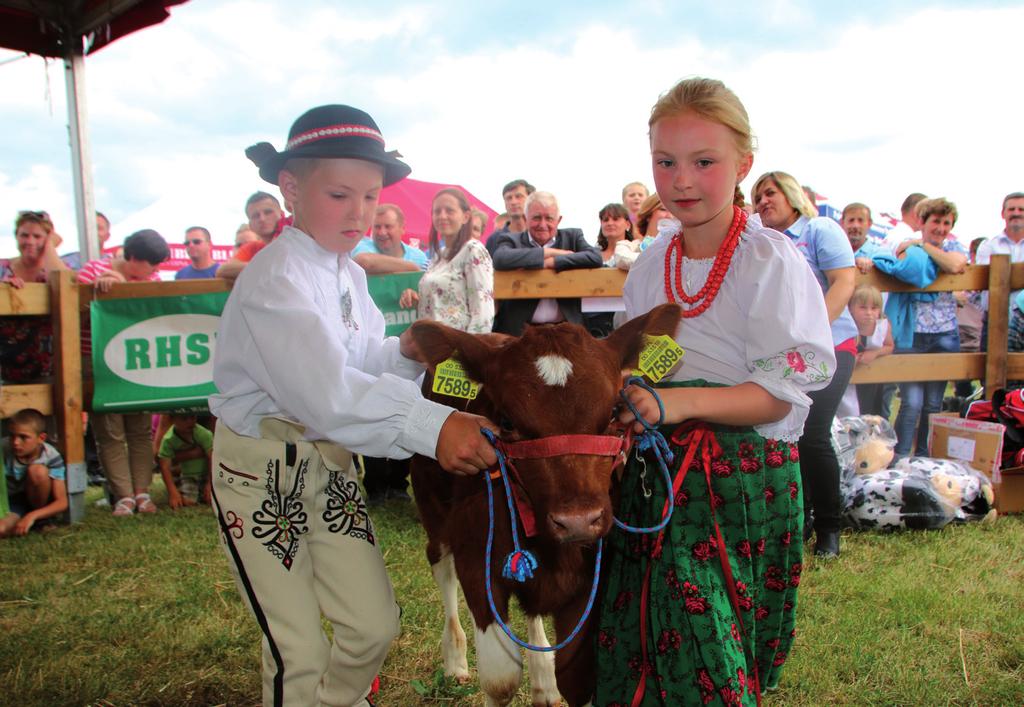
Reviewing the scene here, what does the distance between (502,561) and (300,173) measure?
147 cm

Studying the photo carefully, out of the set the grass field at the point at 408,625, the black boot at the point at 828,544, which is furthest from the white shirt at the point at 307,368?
the black boot at the point at 828,544

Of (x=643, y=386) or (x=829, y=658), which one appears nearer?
(x=643, y=386)

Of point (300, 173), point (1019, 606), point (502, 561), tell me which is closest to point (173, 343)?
point (300, 173)

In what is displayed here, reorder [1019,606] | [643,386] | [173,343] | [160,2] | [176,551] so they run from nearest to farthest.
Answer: [643,386] → [1019,606] → [176,551] → [173,343] → [160,2]

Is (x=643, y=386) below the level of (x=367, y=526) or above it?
above

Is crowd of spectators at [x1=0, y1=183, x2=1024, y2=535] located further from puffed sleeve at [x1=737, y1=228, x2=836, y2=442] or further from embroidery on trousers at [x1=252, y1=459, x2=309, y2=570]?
embroidery on trousers at [x1=252, y1=459, x2=309, y2=570]

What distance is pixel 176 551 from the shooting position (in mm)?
5477

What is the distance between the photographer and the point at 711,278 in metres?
2.27

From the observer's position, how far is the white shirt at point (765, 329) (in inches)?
81.7

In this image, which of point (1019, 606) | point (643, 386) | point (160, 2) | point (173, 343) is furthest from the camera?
point (160, 2)

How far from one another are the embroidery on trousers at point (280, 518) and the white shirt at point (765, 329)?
4.18 ft

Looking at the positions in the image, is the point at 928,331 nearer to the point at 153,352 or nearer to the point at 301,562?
the point at 301,562

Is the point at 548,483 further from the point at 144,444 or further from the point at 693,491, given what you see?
the point at 144,444

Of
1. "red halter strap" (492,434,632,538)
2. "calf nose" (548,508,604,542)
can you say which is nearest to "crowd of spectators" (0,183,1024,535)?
"red halter strap" (492,434,632,538)
